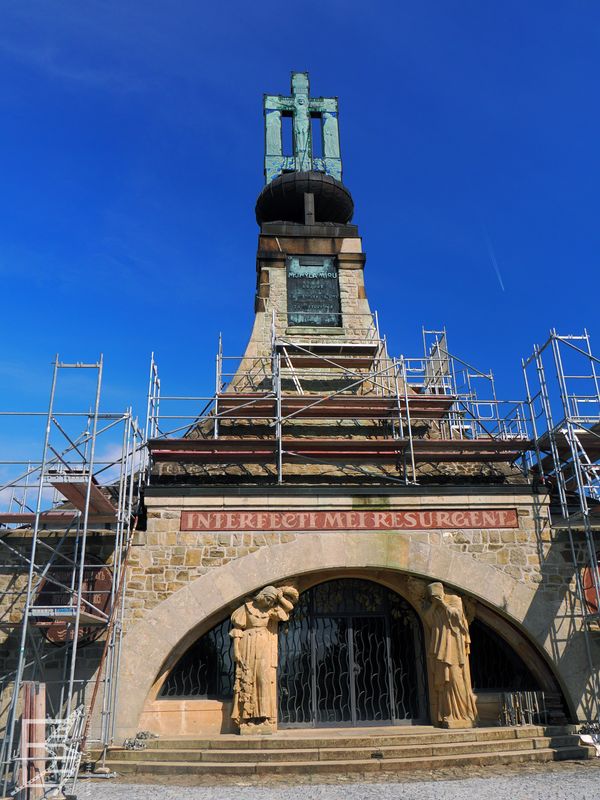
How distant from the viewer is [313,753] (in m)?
10.1

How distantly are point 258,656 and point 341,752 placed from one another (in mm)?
2009

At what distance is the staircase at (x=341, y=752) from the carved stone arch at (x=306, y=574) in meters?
1.23

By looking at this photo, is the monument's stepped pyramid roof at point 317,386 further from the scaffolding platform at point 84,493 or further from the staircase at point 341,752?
the staircase at point 341,752

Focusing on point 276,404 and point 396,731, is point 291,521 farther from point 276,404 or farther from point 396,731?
point 396,731

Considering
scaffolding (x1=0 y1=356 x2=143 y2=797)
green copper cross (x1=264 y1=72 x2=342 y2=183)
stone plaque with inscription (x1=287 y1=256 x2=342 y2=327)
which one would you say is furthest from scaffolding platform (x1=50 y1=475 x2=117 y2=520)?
green copper cross (x1=264 y1=72 x2=342 y2=183)

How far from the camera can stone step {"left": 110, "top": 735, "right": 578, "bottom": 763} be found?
397 inches

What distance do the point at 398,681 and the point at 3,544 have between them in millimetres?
7339

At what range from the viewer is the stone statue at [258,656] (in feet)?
36.7

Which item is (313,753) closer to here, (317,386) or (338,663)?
A: (338,663)

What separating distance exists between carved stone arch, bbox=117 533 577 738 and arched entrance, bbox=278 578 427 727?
1.92ft

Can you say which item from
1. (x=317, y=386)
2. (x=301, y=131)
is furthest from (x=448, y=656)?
(x=301, y=131)

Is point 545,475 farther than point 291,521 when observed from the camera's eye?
Yes

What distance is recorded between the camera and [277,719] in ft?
38.4

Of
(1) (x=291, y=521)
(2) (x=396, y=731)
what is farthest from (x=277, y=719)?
(1) (x=291, y=521)
